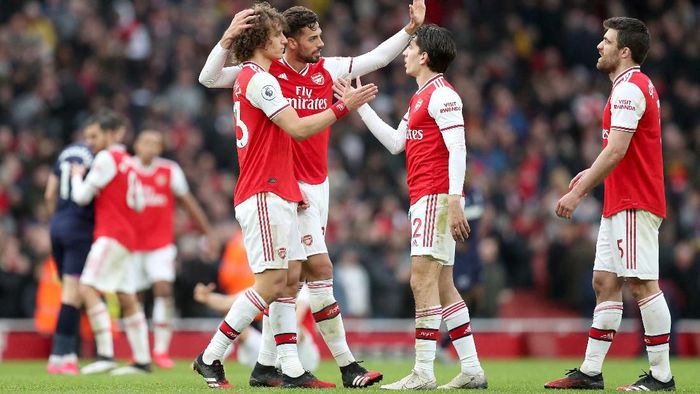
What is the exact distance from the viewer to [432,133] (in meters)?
9.10

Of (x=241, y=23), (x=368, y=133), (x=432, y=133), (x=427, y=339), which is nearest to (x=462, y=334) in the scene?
(x=427, y=339)

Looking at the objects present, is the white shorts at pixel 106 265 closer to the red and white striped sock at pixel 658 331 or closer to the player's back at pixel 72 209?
the player's back at pixel 72 209

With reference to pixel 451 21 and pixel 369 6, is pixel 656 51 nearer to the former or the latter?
pixel 451 21

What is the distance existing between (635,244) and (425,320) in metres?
1.65

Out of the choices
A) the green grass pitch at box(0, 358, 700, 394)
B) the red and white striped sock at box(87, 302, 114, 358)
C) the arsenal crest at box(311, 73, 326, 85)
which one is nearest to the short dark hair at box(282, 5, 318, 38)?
the arsenal crest at box(311, 73, 326, 85)

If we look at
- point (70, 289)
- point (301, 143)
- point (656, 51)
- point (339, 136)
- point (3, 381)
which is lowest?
point (3, 381)

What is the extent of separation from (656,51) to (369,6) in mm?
5783

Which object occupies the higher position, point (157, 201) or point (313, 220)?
point (157, 201)

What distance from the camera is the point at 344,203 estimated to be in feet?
68.4

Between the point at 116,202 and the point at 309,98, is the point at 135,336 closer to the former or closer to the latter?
the point at 116,202

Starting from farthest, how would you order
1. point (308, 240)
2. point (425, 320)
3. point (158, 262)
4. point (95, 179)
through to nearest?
1. point (158, 262)
2. point (95, 179)
3. point (308, 240)
4. point (425, 320)

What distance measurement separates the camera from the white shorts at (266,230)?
8.77 m

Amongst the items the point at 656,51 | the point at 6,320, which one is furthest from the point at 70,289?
the point at 656,51

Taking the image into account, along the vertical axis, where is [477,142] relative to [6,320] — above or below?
above
